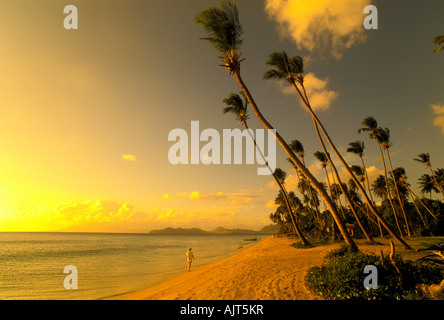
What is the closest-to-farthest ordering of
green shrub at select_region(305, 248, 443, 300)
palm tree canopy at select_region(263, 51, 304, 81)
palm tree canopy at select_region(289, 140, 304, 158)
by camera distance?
green shrub at select_region(305, 248, 443, 300) < palm tree canopy at select_region(263, 51, 304, 81) < palm tree canopy at select_region(289, 140, 304, 158)

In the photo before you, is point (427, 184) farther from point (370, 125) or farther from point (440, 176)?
point (370, 125)

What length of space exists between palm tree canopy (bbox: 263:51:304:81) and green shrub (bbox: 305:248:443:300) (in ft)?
47.6

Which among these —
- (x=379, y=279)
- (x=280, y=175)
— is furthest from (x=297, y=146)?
(x=379, y=279)

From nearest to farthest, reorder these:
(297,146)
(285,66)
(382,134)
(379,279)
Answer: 1. (379,279)
2. (285,66)
3. (382,134)
4. (297,146)

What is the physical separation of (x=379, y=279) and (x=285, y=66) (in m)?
15.6

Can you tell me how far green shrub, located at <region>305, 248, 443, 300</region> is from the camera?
5.48m

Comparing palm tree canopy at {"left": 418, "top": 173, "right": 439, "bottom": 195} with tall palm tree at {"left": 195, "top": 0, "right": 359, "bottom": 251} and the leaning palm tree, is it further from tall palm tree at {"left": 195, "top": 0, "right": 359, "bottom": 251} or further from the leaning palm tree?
tall palm tree at {"left": 195, "top": 0, "right": 359, "bottom": 251}

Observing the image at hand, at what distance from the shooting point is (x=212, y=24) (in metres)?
12.0

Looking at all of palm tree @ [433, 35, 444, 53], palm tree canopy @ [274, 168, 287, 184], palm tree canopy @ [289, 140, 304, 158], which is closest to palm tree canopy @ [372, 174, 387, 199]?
palm tree canopy @ [274, 168, 287, 184]

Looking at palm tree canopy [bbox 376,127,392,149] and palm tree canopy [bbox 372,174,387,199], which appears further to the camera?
palm tree canopy [bbox 372,174,387,199]

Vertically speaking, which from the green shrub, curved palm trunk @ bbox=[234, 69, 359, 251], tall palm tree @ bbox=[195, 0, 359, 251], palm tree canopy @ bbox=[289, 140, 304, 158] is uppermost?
tall palm tree @ bbox=[195, 0, 359, 251]

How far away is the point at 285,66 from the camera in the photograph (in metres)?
16.7
